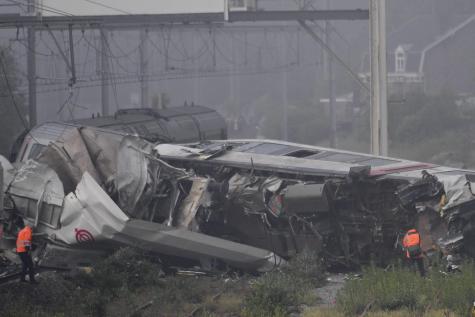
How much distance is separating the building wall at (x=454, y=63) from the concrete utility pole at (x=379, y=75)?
39.6m

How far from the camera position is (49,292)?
11.7m

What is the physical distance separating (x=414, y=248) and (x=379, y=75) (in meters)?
A: 7.80

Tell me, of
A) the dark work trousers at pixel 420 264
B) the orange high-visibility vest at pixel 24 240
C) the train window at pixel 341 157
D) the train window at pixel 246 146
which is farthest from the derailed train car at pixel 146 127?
the dark work trousers at pixel 420 264

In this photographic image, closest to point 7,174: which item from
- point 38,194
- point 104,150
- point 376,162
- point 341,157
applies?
point 38,194

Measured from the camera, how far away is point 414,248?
43.2 feet

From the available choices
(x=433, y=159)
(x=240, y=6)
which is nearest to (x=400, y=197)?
(x=240, y=6)

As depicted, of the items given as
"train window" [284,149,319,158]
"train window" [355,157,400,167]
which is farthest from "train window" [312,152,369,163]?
"train window" [284,149,319,158]

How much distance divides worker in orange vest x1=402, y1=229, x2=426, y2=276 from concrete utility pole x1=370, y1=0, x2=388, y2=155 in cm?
701

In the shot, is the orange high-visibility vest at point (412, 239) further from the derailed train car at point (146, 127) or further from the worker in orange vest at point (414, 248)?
the derailed train car at point (146, 127)

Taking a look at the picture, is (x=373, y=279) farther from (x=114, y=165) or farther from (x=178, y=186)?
(x=114, y=165)

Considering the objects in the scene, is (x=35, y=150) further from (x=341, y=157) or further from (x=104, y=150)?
(x=341, y=157)

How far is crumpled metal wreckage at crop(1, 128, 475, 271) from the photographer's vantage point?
14.0 meters

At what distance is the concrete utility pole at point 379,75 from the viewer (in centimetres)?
2006

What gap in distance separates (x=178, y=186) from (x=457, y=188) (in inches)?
191
